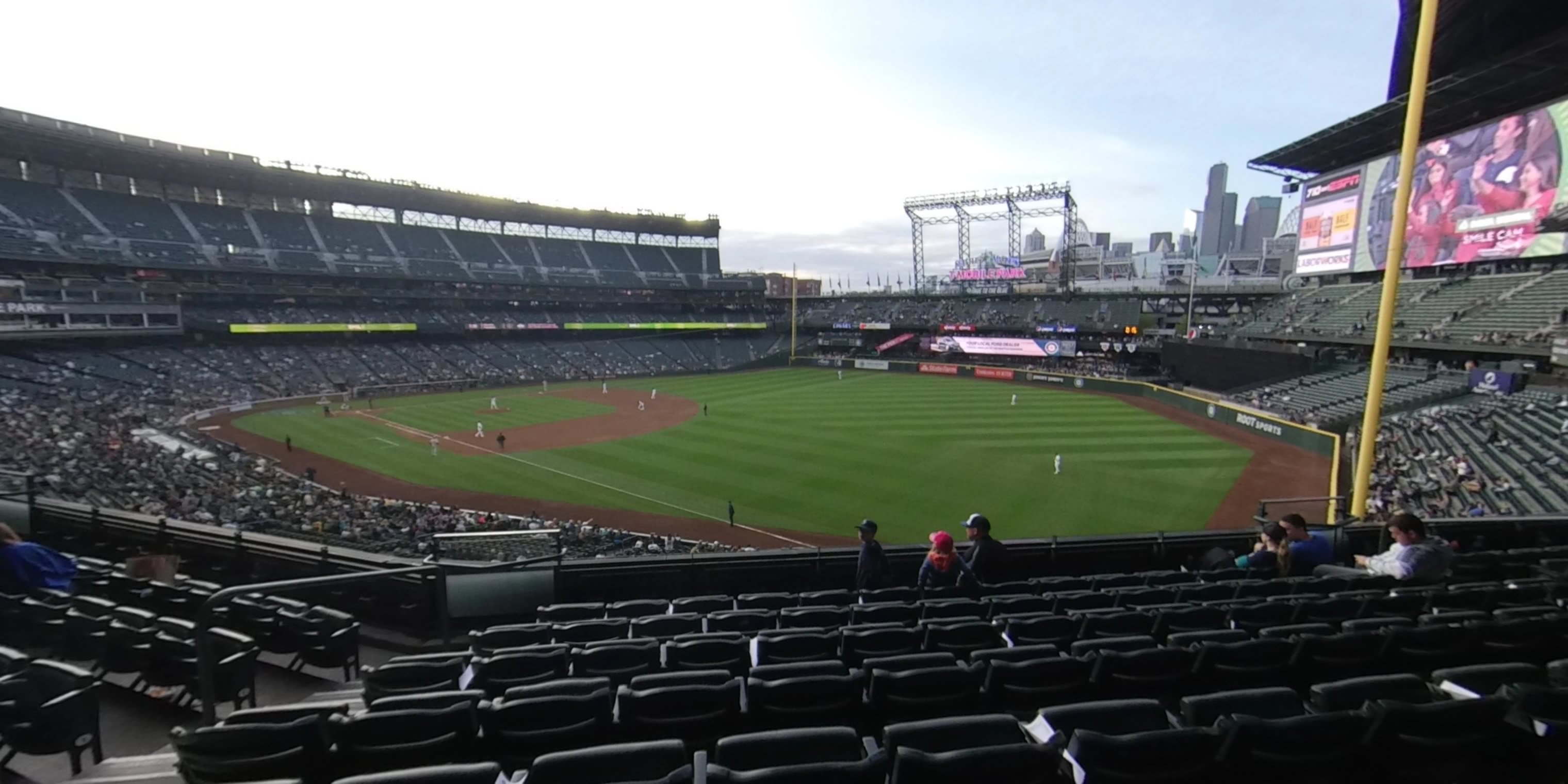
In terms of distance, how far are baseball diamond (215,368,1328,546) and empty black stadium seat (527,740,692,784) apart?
1644 centimetres

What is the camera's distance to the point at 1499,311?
31.0 metres

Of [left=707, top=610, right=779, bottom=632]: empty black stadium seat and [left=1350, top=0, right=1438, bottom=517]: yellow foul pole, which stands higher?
[left=1350, top=0, right=1438, bottom=517]: yellow foul pole

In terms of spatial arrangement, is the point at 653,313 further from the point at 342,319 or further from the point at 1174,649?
the point at 1174,649

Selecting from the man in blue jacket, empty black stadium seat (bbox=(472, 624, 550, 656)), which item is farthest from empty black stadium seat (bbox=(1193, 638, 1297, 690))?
the man in blue jacket

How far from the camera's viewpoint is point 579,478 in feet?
86.3

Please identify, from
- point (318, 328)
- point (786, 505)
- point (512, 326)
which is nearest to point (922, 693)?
point (786, 505)

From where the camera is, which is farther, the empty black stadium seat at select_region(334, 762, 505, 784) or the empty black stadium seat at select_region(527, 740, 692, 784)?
the empty black stadium seat at select_region(527, 740, 692, 784)

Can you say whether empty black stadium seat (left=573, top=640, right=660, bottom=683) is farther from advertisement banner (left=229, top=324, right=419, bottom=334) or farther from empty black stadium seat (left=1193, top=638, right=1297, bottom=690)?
advertisement banner (left=229, top=324, right=419, bottom=334)

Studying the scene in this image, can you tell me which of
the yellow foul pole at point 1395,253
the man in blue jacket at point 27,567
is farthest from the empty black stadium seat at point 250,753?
the yellow foul pole at point 1395,253

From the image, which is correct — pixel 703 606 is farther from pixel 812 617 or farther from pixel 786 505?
pixel 786 505

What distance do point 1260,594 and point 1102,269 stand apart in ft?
442

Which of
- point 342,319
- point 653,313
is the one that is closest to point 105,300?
point 342,319

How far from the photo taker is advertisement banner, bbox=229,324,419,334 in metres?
52.8

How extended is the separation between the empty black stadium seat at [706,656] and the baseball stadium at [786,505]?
0.11ft
